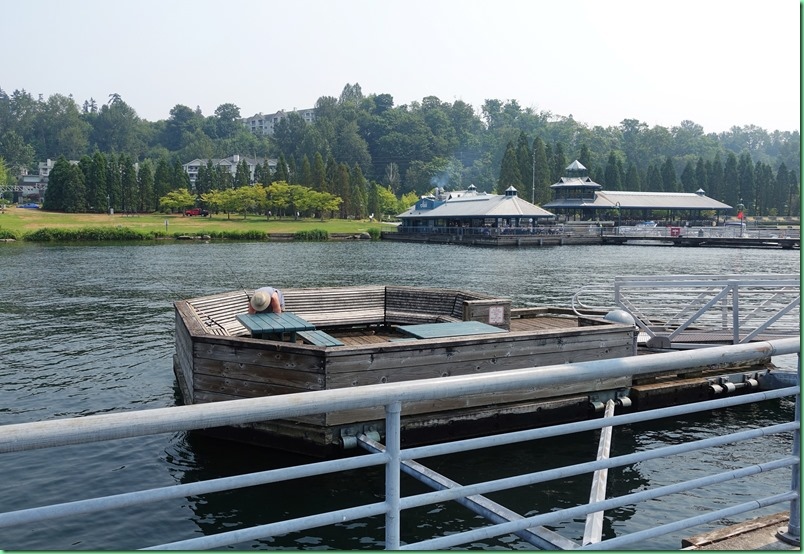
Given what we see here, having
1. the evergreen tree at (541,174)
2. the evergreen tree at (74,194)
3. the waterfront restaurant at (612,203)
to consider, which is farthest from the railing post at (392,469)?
the evergreen tree at (541,174)

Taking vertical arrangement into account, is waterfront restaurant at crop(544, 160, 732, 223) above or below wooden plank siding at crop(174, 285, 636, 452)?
above

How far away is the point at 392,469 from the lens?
103 inches

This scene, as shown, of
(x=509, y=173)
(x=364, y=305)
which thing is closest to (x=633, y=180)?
(x=509, y=173)

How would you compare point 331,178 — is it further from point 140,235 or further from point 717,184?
point 717,184

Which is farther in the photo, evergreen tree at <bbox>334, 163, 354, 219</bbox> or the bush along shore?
evergreen tree at <bbox>334, 163, 354, 219</bbox>

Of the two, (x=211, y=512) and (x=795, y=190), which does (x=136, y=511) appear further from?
(x=795, y=190)

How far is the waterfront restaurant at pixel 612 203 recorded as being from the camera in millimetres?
102438

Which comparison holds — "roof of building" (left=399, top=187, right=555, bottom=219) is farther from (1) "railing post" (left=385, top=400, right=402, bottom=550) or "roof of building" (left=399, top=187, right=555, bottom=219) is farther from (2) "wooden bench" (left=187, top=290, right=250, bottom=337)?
(1) "railing post" (left=385, top=400, right=402, bottom=550)

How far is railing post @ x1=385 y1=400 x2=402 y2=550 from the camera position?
2.57 m

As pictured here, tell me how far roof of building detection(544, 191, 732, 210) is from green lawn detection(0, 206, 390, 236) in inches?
1140

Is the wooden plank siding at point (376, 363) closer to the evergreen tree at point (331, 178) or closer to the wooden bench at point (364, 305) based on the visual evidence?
the wooden bench at point (364, 305)

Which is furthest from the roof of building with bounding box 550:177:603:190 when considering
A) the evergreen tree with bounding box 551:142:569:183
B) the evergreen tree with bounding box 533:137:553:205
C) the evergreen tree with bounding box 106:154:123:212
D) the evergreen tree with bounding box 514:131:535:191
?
the evergreen tree with bounding box 106:154:123:212

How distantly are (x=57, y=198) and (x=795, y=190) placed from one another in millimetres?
128620

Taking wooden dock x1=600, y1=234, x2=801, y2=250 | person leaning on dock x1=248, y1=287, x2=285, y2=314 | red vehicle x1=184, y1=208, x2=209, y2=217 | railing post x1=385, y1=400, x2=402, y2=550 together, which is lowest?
wooden dock x1=600, y1=234, x2=801, y2=250
